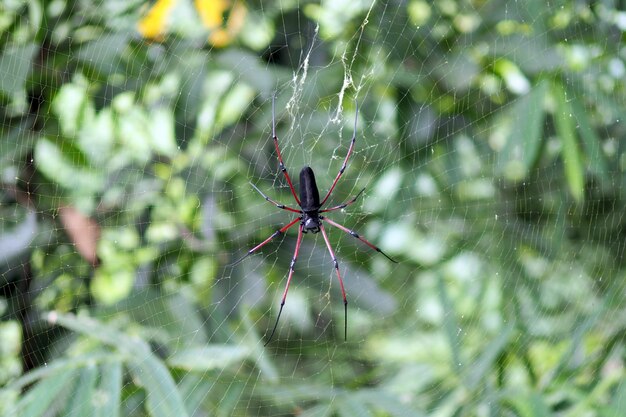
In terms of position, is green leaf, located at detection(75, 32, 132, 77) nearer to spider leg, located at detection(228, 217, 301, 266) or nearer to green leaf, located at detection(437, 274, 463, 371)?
spider leg, located at detection(228, 217, 301, 266)

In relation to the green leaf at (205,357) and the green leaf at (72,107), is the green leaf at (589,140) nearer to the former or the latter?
the green leaf at (205,357)

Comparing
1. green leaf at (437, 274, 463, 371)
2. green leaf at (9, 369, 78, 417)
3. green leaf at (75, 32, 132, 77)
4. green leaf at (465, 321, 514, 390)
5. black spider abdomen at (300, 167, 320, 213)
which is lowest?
green leaf at (9, 369, 78, 417)

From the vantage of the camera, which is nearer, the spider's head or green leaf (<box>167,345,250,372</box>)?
green leaf (<box>167,345,250,372</box>)

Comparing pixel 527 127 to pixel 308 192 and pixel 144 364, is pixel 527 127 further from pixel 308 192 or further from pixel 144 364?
pixel 144 364

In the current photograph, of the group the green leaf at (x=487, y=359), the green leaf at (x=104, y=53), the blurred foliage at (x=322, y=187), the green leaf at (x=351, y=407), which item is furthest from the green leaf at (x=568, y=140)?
the green leaf at (x=104, y=53)

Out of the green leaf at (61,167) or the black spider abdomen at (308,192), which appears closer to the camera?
the green leaf at (61,167)

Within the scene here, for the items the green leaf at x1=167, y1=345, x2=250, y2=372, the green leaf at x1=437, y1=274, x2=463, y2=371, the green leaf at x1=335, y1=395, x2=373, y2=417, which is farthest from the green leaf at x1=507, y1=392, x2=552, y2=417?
the green leaf at x1=167, y1=345, x2=250, y2=372

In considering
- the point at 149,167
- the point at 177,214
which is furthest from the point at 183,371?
the point at 149,167

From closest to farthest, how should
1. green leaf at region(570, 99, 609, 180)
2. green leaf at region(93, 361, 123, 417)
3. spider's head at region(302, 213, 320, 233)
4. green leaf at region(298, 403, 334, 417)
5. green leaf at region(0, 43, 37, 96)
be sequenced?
green leaf at region(93, 361, 123, 417) → green leaf at region(0, 43, 37, 96) → green leaf at region(298, 403, 334, 417) → green leaf at region(570, 99, 609, 180) → spider's head at region(302, 213, 320, 233)
